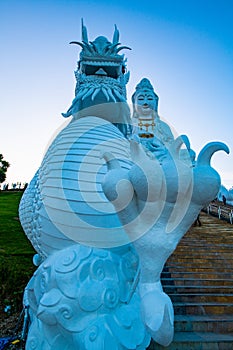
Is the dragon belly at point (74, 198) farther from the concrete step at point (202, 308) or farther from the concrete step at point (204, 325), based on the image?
the concrete step at point (202, 308)

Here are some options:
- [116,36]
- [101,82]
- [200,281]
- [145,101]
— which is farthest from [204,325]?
[145,101]

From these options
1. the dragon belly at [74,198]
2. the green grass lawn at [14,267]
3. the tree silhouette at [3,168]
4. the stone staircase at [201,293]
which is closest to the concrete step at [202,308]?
the stone staircase at [201,293]

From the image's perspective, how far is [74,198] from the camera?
212 cm

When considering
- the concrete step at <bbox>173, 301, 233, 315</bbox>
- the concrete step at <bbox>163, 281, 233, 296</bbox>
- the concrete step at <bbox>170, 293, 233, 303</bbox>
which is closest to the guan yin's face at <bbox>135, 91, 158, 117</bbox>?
the concrete step at <bbox>163, 281, 233, 296</bbox>

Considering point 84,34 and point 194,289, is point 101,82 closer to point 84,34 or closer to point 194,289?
point 84,34

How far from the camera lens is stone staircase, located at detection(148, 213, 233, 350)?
2.77 meters

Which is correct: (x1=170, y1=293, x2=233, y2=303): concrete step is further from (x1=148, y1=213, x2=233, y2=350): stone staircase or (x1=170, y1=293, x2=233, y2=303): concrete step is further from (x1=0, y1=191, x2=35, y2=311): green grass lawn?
(x1=0, y1=191, x2=35, y2=311): green grass lawn

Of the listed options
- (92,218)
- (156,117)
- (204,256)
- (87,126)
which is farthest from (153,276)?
(156,117)

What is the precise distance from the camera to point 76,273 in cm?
182

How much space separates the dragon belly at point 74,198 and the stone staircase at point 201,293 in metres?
1.64

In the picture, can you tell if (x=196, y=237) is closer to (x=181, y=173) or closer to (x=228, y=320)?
(x=228, y=320)

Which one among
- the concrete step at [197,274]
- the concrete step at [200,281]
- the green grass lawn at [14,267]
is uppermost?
the concrete step at [200,281]

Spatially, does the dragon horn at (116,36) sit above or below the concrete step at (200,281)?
above

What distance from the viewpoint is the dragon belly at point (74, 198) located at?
205 centimetres
